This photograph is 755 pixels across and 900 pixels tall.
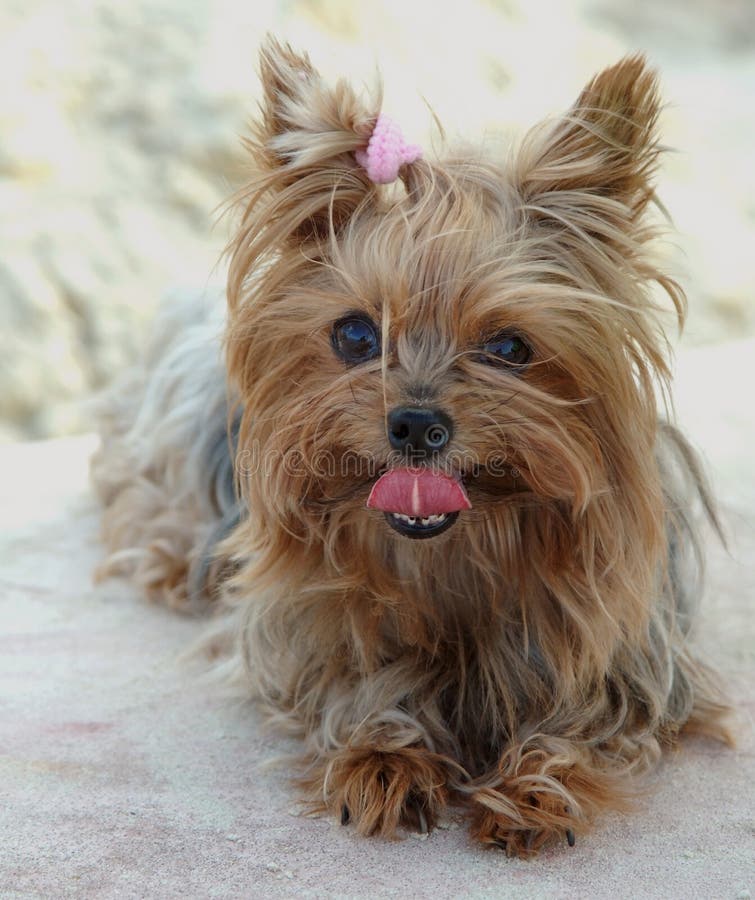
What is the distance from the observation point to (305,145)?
238cm

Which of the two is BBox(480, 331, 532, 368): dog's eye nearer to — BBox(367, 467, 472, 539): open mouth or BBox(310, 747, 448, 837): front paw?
BBox(367, 467, 472, 539): open mouth

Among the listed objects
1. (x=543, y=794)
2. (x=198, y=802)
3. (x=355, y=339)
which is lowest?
(x=198, y=802)

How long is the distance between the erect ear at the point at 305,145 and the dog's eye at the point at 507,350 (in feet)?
1.38

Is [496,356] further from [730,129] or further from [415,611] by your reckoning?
[730,129]

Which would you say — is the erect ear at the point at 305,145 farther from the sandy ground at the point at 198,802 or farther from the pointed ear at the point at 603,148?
the sandy ground at the point at 198,802

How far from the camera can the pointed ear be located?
226cm

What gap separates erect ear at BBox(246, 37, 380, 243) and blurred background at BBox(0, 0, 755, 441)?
8.04 feet

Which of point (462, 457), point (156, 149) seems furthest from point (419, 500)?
point (156, 149)

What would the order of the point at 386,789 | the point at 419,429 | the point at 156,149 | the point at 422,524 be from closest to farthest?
the point at 419,429 < the point at 422,524 < the point at 386,789 < the point at 156,149

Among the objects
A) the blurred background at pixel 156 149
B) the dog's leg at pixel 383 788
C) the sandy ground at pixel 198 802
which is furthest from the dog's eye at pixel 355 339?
the blurred background at pixel 156 149

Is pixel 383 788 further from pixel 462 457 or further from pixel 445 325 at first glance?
pixel 445 325

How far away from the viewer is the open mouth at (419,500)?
7.20ft

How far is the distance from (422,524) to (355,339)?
1.22 ft

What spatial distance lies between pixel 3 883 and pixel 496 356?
1.25 m
